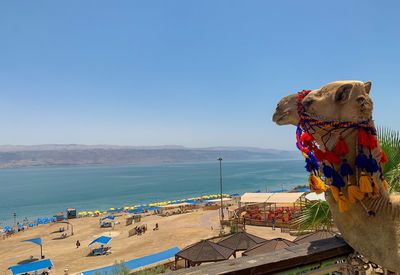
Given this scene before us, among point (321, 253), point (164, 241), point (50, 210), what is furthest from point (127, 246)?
point (50, 210)

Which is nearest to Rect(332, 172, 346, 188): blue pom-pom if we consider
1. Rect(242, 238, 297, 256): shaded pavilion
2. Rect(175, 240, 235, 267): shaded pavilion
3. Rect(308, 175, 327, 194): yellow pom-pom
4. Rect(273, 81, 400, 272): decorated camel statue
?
Rect(273, 81, 400, 272): decorated camel statue

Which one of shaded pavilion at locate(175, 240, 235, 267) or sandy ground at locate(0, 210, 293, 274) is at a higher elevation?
shaded pavilion at locate(175, 240, 235, 267)

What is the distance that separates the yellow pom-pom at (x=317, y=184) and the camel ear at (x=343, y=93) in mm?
675

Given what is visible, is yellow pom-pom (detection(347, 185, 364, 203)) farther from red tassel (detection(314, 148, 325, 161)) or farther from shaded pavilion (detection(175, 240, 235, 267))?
shaded pavilion (detection(175, 240, 235, 267))

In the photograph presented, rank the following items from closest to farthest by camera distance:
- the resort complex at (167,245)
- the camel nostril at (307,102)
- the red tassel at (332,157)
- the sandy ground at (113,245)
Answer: the red tassel at (332,157) → the camel nostril at (307,102) → the resort complex at (167,245) → the sandy ground at (113,245)

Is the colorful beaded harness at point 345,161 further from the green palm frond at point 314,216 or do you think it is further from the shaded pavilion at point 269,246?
the shaded pavilion at point 269,246

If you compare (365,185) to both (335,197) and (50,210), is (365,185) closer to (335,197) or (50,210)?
(335,197)

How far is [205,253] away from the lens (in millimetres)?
12430

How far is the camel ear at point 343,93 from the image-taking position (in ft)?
6.66

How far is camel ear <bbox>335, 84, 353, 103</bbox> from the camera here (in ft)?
6.66

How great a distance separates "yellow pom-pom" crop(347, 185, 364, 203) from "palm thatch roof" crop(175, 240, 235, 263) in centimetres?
1074

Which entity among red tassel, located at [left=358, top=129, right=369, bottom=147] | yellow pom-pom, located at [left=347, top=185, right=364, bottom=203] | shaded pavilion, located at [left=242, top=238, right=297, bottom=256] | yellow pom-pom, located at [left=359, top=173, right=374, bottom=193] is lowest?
shaded pavilion, located at [left=242, top=238, right=297, bottom=256]

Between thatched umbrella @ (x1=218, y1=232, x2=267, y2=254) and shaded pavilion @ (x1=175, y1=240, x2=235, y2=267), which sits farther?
thatched umbrella @ (x1=218, y1=232, x2=267, y2=254)

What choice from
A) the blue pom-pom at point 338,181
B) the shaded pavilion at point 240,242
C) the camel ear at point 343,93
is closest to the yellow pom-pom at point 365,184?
the blue pom-pom at point 338,181
